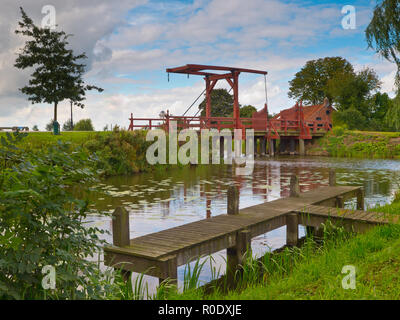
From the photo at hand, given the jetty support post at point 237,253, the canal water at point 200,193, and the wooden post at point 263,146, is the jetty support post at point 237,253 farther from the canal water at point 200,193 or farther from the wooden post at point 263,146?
the wooden post at point 263,146

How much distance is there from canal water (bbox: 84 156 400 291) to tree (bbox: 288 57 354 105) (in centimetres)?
3719

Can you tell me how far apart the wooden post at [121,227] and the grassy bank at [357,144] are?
30.4 meters

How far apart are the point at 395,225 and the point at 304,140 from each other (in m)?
33.5

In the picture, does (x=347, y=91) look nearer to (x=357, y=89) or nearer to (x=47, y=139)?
(x=357, y=89)

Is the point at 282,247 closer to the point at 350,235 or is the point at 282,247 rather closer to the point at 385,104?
the point at 350,235

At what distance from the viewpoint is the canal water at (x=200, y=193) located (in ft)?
29.0

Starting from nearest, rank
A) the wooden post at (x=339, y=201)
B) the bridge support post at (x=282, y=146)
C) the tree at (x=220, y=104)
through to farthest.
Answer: the wooden post at (x=339, y=201), the bridge support post at (x=282, y=146), the tree at (x=220, y=104)

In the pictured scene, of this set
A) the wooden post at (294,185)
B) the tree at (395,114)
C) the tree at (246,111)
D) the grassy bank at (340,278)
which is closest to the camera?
the grassy bank at (340,278)

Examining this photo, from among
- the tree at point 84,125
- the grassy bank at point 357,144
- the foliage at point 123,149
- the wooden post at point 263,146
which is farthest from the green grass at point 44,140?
the grassy bank at point 357,144

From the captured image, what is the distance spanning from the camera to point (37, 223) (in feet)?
9.84

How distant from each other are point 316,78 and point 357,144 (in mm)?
23870

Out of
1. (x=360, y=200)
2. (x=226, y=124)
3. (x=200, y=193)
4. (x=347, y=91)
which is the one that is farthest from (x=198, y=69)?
(x=347, y=91)
